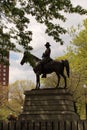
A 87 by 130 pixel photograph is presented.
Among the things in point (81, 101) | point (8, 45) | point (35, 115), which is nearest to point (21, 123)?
point (8, 45)

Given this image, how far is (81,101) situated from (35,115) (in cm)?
2567

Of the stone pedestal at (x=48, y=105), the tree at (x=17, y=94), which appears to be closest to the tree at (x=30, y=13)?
the stone pedestal at (x=48, y=105)

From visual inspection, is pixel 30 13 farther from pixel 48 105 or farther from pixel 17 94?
pixel 17 94

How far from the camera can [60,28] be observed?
1625 cm

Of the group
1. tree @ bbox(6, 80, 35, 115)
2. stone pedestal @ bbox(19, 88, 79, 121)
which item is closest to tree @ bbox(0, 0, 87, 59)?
stone pedestal @ bbox(19, 88, 79, 121)

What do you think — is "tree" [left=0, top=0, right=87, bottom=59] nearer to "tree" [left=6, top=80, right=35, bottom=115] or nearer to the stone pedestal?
the stone pedestal

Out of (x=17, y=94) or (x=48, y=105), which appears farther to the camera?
(x=17, y=94)

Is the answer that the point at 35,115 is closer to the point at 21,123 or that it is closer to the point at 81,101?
the point at 21,123

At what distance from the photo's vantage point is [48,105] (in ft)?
78.1

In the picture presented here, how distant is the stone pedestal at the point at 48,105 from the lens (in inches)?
918

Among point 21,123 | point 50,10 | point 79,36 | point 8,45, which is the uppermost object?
→ point 79,36

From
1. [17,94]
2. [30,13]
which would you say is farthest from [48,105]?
[17,94]

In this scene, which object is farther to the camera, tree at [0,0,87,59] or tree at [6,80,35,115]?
tree at [6,80,35,115]

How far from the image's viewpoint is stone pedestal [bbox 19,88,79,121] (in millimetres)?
23328
